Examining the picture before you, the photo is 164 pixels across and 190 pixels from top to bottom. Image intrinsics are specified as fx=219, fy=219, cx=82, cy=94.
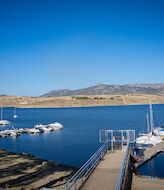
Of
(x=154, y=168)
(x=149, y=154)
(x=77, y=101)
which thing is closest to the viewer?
(x=154, y=168)

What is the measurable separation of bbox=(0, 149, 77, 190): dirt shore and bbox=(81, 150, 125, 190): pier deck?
13.3 feet

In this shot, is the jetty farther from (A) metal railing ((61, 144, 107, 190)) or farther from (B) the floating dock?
(B) the floating dock

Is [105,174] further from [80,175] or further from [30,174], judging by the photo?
[30,174]

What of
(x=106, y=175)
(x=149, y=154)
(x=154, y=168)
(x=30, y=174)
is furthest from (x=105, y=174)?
(x=149, y=154)

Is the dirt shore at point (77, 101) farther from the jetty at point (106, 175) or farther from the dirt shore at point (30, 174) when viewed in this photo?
the jetty at point (106, 175)

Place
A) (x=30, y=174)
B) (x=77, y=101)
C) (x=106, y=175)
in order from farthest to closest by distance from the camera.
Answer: (x=77, y=101)
(x=30, y=174)
(x=106, y=175)

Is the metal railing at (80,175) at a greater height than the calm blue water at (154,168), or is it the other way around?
the metal railing at (80,175)

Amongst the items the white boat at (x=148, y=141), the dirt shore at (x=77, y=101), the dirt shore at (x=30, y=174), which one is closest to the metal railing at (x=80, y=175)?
the dirt shore at (x=30, y=174)

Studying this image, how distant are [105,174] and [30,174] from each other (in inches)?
363

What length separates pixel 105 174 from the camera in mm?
14125

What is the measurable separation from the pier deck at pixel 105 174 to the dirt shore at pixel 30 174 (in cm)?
407

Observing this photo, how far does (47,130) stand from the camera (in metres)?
57.5

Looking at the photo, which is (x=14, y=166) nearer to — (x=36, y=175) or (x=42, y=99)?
(x=36, y=175)

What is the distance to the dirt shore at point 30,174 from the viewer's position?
57.5 feet
